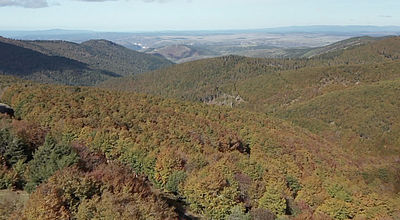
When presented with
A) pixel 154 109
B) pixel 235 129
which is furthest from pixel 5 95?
pixel 235 129

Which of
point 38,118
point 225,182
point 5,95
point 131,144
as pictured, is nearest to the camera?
point 225,182

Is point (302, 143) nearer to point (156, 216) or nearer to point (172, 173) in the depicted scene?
point (172, 173)

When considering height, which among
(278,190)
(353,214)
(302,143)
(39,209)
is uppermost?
(39,209)

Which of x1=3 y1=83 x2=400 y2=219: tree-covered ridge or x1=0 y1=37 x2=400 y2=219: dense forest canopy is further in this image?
x1=3 y1=83 x2=400 y2=219: tree-covered ridge

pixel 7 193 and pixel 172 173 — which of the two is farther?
pixel 172 173

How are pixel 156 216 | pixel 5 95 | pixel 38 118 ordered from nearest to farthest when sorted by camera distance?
pixel 156 216 → pixel 38 118 → pixel 5 95

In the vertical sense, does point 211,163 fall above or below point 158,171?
below

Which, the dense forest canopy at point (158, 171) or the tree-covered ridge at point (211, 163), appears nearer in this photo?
the dense forest canopy at point (158, 171)

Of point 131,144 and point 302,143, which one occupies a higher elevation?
point 131,144
